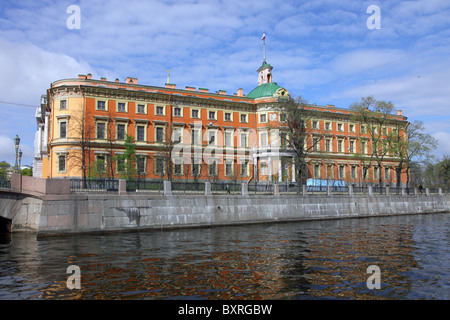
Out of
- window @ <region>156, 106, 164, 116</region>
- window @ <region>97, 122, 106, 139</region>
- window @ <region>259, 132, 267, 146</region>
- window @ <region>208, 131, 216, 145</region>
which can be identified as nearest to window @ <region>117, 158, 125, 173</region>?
window @ <region>97, 122, 106, 139</region>

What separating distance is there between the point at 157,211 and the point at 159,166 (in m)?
26.2

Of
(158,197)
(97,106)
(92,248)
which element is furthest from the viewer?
(97,106)

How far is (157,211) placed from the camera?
70.7 ft

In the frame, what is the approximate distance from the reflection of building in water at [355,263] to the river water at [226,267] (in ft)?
0.08

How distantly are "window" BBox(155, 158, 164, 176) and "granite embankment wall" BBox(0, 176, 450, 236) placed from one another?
2163 cm

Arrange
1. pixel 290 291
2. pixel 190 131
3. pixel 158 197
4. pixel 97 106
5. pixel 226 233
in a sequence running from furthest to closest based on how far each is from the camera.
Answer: pixel 190 131, pixel 97 106, pixel 158 197, pixel 226 233, pixel 290 291

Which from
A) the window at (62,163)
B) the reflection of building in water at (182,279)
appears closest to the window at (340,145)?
the window at (62,163)

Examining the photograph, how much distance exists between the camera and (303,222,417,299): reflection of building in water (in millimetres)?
8539

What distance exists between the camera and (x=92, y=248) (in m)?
14.6

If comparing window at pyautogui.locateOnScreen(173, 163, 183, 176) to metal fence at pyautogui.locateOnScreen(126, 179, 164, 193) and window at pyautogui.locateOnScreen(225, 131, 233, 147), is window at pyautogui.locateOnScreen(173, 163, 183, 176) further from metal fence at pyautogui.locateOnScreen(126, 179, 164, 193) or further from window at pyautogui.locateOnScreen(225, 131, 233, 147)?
metal fence at pyautogui.locateOnScreen(126, 179, 164, 193)

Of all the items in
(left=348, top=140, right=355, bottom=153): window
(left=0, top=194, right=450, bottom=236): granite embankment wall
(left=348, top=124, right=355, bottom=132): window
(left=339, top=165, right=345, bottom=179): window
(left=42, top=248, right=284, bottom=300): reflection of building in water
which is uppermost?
(left=348, top=124, right=355, bottom=132): window
